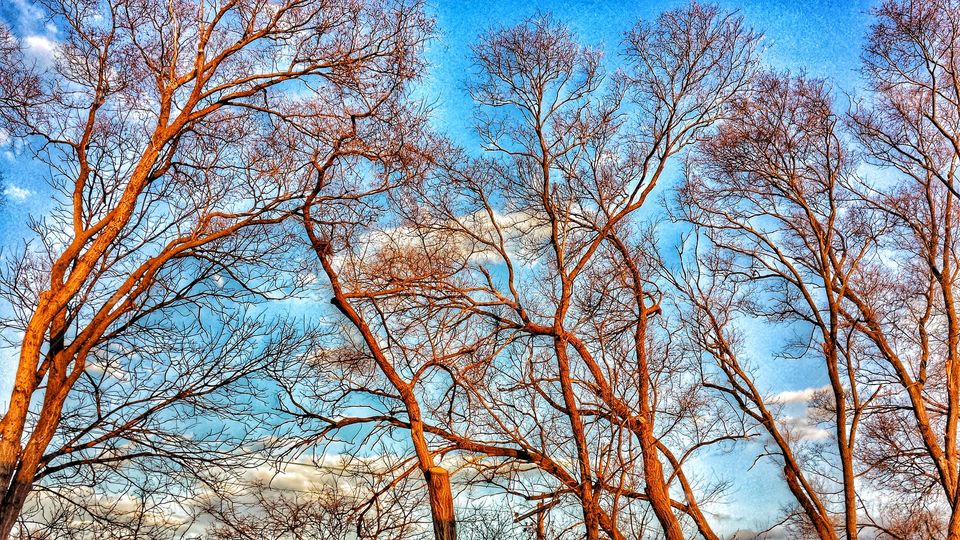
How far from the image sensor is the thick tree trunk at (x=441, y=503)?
275 inches

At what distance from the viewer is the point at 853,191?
1345 cm

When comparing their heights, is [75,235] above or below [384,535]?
above

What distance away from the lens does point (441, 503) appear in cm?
706

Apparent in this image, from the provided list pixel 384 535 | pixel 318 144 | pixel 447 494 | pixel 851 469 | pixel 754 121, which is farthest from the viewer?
pixel 754 121

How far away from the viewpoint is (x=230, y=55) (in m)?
10.1

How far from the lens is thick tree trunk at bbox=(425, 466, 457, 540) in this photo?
22.9 ft

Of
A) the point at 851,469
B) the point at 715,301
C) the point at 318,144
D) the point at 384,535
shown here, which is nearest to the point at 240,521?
the point at 384,535

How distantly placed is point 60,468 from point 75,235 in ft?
9.88

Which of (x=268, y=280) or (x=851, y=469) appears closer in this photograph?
(x=268, y=280)

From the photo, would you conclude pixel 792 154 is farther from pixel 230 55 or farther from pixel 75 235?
pixel 75 235

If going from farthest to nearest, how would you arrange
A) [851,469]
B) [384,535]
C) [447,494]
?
[851,469], [384,535], [447,494]

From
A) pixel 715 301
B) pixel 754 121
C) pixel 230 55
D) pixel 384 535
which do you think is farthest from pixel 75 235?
pixel 754 121

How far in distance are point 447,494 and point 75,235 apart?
19.7ft

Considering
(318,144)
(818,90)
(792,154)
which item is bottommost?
(318,144)
